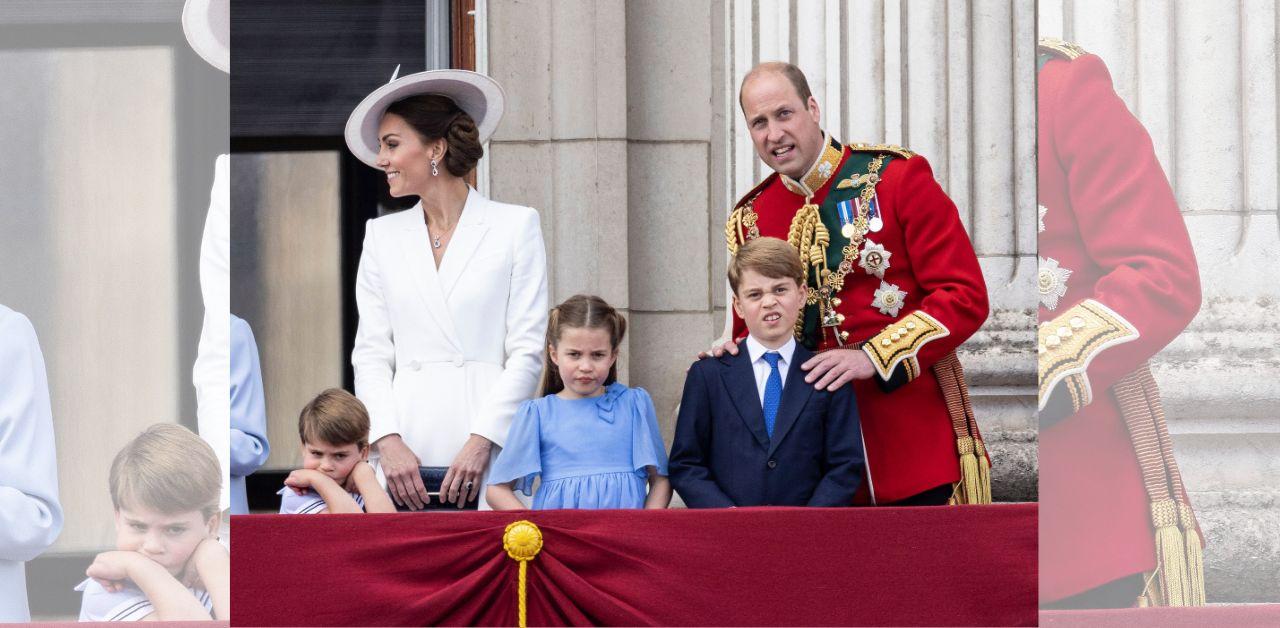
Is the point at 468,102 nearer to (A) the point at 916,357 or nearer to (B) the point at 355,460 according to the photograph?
(B) the point at 355,460

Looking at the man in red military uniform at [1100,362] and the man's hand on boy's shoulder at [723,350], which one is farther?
the man in red military uniform at [1100,362]

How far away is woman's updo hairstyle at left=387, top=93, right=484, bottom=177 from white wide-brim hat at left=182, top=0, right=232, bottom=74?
731mm

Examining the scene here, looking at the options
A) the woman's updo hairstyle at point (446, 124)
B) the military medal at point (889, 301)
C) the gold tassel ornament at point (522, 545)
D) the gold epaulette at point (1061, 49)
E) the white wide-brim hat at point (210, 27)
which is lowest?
the gold tassel ornament at point (522, 545)

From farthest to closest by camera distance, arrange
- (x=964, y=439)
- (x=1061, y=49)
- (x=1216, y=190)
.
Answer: (x=1216, y=190)
(x=1061, y=49)
(x=964, y=439)

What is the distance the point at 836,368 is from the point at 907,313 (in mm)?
265

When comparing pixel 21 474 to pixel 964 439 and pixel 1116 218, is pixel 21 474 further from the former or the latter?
pixel 1116 218

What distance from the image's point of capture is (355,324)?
3.50 m

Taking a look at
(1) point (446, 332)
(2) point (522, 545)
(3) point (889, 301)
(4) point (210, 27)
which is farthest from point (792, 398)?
(4) point (210, 27)

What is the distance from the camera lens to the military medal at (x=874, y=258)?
345cm

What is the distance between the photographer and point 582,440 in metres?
3.34

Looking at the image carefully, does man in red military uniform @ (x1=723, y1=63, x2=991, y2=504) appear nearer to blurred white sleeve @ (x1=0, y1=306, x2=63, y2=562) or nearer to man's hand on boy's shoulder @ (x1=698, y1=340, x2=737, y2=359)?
man's hand on boy's shoulder @ (x1=698, y1=340, x2=737, y2=359)

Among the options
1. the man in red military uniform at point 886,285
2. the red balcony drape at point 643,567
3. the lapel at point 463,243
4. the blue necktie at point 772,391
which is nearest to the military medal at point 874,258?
the man in red military uniform at point 886,285

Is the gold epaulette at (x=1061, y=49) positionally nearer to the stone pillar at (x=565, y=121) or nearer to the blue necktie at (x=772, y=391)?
the blue necktie at (x=772, y=391)

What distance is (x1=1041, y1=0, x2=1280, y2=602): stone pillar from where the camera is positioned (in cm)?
392
